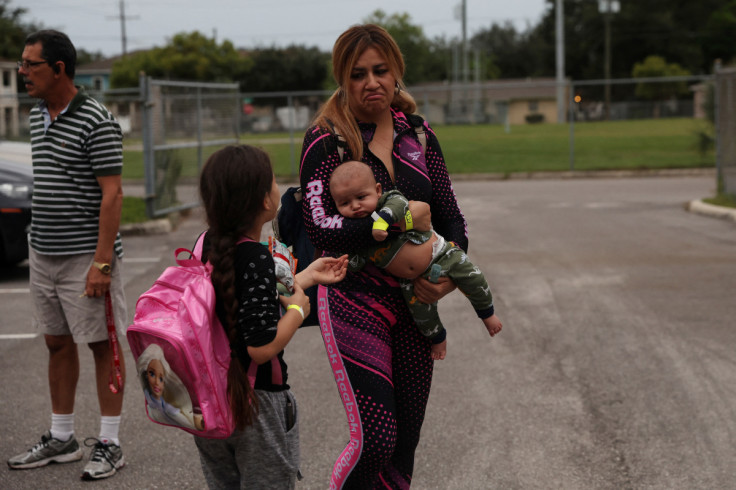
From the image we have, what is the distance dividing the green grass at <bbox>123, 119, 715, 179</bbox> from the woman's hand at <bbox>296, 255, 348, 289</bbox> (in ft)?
46.3

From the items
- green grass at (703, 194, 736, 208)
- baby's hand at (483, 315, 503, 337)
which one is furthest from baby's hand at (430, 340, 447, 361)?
green grass at (703, 194, 736, 208)

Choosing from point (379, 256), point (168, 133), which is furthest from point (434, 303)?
point (168, 133)

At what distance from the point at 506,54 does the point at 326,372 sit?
397 ft

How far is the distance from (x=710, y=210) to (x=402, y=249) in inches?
478

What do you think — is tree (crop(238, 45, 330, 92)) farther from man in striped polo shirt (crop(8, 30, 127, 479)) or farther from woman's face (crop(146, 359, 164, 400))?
woman's face (crop(146, 359, 164, 400))

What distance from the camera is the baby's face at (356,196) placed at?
9.68 feet

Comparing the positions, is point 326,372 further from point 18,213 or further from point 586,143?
point 586,143

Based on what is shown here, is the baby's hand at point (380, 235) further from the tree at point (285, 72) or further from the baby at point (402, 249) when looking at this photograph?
the tree at point (285, 72)

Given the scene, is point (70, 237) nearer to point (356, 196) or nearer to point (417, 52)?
point (356, 196)

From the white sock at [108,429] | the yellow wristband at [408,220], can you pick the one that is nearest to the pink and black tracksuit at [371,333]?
the yellow wristband at [408,220]

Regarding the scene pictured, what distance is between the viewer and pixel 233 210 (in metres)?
2.65

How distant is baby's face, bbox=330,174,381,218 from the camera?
A: 2.95 metres

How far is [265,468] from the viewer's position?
9.10ft

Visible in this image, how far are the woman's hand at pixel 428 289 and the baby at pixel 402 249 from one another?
2cm
